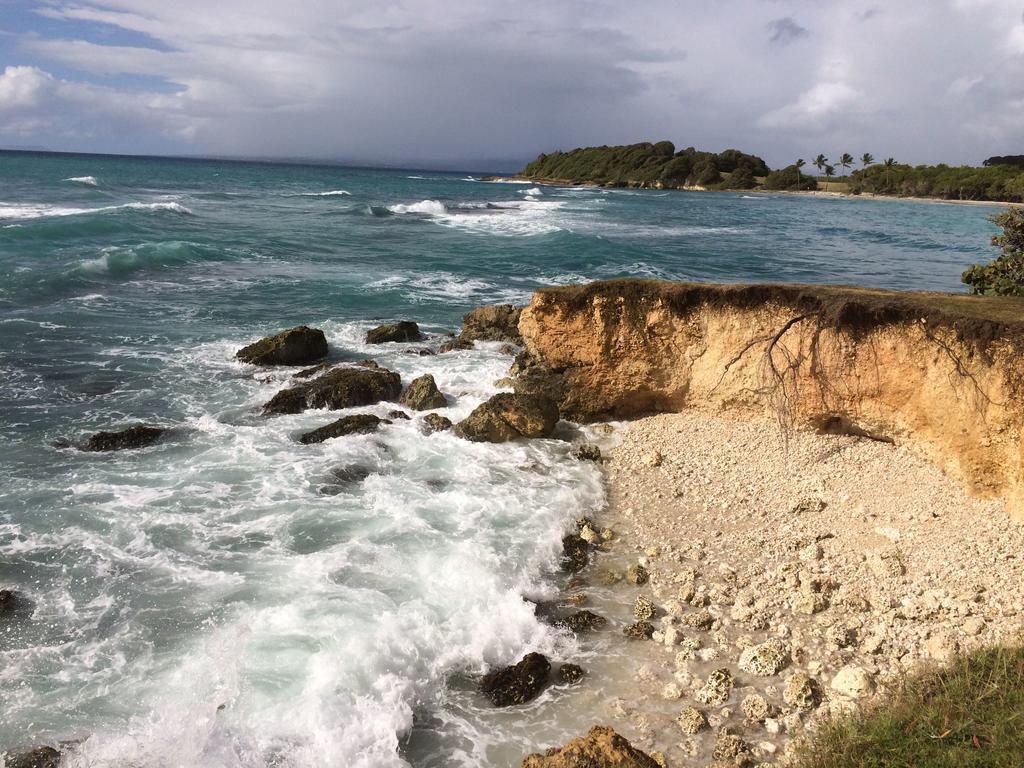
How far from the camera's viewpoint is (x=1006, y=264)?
55.8 feet

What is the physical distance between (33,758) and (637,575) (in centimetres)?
751

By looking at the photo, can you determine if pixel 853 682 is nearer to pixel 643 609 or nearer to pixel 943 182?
pixel 643 609

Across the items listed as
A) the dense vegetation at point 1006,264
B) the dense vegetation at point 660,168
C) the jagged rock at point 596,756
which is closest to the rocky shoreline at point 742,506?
the jagged rock at point 596,756

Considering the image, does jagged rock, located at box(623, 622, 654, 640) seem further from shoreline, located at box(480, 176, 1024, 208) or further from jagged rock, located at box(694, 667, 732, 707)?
shoreline, located at box(480, 176, 1024, 208)

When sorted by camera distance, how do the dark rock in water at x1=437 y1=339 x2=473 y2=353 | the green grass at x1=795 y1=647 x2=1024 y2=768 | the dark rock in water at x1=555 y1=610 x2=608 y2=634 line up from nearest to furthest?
the green grass at x1=795 y1=647 x2=1024 y2=768, the dark rock in water at x1=555 y1=610 x2=608 y2=634, the dark rock in water at x1=437 y1=339 x2=473 y2=353

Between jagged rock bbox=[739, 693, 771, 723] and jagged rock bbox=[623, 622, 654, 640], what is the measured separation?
145cm

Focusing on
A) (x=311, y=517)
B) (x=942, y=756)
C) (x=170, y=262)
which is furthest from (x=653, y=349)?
(x=170, y=262)

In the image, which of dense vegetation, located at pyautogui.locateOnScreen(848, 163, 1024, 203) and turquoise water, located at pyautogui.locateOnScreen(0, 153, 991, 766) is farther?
dense vegetation, located at pyautogui.locateOnScreen(848, 163, 1024, 203)

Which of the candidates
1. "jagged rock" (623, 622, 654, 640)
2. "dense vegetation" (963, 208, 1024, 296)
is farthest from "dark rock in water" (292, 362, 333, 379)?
"dense vegetation" (963, 208, 1024, 296)

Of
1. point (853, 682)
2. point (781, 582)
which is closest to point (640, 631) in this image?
point (781, 582)

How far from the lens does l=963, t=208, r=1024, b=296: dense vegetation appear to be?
16312 millimetres

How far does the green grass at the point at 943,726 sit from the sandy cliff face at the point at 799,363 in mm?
4734

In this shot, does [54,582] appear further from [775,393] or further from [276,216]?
[276,216]

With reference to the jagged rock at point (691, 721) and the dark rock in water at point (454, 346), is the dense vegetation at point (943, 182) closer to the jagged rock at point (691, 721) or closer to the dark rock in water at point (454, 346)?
the dark rock in water at point (454, 346)
